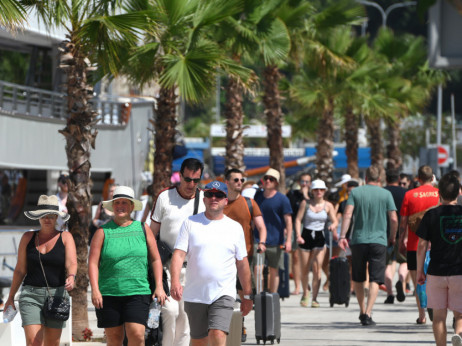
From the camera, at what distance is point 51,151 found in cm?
2817

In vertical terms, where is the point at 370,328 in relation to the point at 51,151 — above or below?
below

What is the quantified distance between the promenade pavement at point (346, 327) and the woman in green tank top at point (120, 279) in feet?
10.4

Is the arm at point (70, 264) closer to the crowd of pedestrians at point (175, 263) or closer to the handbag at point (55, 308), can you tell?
the crowd of pedestrians at point (175, 263)

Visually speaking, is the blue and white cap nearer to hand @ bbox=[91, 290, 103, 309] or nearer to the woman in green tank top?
the woman in green tank top

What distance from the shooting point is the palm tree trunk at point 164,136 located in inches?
692

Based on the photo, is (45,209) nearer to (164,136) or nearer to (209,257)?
(209,257)

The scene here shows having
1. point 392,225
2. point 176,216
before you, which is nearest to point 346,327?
point 392,225

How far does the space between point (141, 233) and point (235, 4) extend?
9515 mm

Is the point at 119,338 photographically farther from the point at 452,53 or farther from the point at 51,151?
the point at 51,151

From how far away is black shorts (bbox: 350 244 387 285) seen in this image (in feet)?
40.3

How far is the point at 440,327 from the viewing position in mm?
9109

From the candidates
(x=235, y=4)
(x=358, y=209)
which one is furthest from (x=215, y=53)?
(x=358, y=209)

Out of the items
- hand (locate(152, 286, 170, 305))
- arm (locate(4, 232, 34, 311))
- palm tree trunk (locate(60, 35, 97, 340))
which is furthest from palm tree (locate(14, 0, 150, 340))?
hand (locate(152, 286, 170, 305))

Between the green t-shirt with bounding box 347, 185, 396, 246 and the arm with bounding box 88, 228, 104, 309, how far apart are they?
510cm
